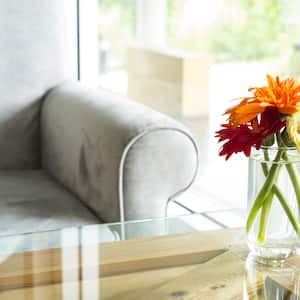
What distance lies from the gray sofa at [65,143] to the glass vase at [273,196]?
63 centimetres

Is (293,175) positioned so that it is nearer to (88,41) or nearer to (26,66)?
(26,66)

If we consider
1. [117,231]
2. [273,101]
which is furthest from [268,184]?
[117,231]

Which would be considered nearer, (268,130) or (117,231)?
(268,130)

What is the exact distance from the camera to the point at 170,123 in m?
1.78

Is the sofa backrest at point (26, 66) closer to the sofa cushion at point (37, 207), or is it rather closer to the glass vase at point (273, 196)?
the sofa cushion at point (37, 207)

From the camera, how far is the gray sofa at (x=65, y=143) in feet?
5.77

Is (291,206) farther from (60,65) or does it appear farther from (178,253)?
(60,65)

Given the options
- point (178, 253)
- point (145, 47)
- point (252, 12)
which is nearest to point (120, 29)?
point (145, 47)

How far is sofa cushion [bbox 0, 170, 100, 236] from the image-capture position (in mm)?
1703

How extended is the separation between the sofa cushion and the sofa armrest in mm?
57

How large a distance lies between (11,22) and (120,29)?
1028mm

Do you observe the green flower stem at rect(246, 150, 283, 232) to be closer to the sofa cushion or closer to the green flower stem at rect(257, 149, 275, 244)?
the green flower stem at rect(257, 149, 275, 244)

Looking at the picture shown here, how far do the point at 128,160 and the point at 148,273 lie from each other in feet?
1.97

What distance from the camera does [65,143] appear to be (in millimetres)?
2078
